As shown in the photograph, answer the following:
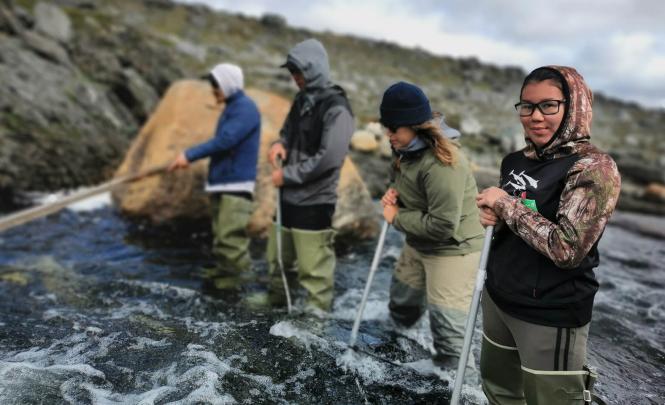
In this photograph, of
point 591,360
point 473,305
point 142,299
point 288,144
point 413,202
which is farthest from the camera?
point 142,299

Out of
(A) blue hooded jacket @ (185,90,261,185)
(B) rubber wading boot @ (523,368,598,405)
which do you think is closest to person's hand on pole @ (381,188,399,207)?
(B) rubber wading boot @ (523,368,598,405)

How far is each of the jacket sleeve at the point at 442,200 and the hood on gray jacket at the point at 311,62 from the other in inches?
75.2

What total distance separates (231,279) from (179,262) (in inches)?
53.4

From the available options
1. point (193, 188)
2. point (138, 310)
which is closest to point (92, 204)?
point (193, 188)

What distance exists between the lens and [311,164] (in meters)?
5.79

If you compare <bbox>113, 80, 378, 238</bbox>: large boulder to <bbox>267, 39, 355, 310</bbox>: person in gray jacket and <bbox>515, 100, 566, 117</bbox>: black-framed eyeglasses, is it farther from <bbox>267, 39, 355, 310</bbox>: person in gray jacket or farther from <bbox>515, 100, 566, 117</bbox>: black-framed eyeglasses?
<bbox>515, 100, 566, 117</bbox>: black-framed eyeglasses

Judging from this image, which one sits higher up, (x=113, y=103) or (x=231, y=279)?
(x=113, y=103)

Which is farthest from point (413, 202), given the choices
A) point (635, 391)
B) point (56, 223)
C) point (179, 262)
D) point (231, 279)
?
point (56, 223)

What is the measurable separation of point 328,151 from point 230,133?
82.9 inches

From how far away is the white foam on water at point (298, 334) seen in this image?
18.6 feet

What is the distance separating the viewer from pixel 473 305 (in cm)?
364

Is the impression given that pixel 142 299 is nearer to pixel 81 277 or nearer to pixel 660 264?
pixel 81 277

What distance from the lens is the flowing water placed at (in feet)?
15.3

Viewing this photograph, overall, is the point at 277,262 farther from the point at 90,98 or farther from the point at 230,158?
the point at 90,98
